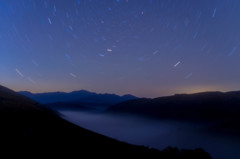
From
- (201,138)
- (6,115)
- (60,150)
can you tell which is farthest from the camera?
(201,138)

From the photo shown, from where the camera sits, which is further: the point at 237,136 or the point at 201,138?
the point at 201,138

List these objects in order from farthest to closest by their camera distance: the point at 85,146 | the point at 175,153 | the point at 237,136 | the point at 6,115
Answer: the point at 237,136, the point at 175,153, the point at 6,115, the point at 85,146

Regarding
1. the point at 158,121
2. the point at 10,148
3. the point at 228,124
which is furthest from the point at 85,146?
the point at 158,121

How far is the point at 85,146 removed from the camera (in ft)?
57.8

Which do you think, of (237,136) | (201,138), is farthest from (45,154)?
(237,136)

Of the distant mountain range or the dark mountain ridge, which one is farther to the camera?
the dark mountain ridge

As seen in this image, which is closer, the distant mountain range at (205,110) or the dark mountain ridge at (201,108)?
the distant mountain range at (205,110)

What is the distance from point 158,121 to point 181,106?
30.2 meters

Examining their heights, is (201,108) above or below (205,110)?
above

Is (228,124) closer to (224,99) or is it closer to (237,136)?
(237,136)

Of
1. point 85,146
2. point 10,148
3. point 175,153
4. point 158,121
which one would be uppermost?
point 10,148

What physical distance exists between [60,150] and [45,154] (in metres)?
1.81

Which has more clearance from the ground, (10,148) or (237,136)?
(10,148)

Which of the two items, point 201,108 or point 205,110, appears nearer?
point 205,110
